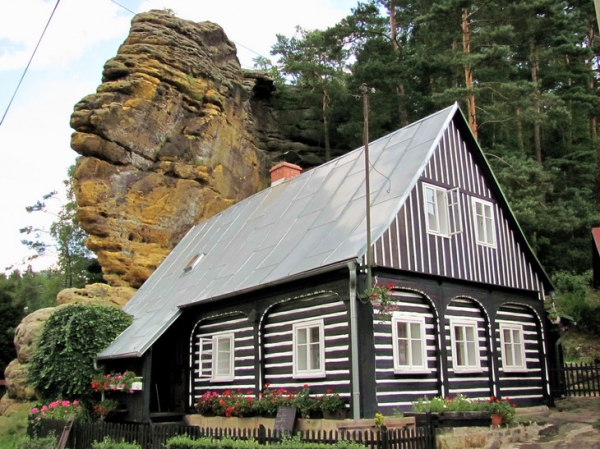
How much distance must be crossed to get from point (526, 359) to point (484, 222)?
3.95m

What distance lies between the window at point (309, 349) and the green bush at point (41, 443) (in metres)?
5.98

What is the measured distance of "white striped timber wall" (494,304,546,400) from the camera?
15805 millimetres

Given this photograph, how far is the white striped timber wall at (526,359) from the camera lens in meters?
15.8

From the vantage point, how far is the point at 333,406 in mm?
12258

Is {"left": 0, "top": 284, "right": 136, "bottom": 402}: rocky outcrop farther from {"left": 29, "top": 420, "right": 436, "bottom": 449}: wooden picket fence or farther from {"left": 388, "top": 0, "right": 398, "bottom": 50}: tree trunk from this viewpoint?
{"left": 388, "top": 0, "right": 398, "bottom": 50}: tree trunk

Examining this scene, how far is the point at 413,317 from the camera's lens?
44.9 feet

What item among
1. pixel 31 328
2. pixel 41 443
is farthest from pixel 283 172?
pixel 41 443

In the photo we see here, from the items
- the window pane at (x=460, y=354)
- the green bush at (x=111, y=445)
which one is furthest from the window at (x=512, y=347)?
the green bush at (x=111, y=445)

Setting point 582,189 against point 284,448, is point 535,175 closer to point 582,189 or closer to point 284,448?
point 582,189

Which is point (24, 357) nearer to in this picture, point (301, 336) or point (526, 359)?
point (301, 336)

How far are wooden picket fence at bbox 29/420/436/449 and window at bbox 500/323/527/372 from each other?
5.79 metres

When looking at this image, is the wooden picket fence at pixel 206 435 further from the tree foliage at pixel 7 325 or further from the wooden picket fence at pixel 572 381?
the tree foliage at pixel 7 325

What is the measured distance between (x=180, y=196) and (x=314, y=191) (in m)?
13.2

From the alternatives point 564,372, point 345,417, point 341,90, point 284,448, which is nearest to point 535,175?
point 564,372
